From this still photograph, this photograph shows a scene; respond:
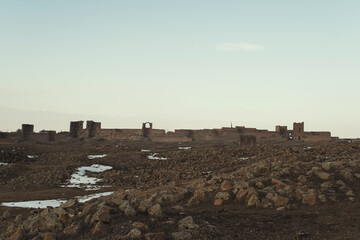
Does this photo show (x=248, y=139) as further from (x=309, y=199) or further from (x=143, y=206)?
(x=143, y=206)

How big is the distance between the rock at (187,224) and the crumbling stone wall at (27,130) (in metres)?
46.1

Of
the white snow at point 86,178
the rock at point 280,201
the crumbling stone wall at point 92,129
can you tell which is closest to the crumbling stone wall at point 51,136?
the crumbling stone wall at point 92,129

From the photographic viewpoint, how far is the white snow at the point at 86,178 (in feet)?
55.4

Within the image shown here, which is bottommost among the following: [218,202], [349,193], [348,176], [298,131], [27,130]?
[218,202]

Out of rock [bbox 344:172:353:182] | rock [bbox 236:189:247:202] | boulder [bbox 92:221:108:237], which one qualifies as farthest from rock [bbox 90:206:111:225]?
rock [bbox 344:172:353:182]

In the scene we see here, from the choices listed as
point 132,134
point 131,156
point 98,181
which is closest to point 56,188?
point 98,181

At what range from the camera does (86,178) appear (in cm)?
1888

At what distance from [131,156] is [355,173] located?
17.3m

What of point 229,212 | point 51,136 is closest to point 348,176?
point 229,212

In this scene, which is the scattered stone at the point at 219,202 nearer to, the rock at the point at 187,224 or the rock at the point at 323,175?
the rock at the point at 187,224

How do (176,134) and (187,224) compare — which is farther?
(176,134)

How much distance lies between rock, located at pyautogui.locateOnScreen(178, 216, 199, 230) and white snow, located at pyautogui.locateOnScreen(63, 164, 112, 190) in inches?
424

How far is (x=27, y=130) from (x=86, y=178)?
32.7 metres

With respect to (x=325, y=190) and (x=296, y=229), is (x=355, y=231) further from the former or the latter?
(x=325, y=190)
